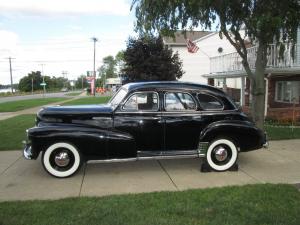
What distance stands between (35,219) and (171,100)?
356 cm

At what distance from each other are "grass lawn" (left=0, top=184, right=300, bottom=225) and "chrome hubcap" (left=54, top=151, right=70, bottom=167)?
1510 millimetres

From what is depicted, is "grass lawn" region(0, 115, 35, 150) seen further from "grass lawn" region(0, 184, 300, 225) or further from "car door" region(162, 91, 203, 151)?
"grass lawn" region(0, 184, 300, 225)

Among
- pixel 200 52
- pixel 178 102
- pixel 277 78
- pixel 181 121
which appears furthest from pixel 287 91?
pixel 200 52

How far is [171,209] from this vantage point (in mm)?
5324

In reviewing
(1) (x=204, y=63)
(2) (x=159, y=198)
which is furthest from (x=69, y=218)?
(1) (x=204, y=63)

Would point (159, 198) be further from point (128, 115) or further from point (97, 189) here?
point (128, 115)

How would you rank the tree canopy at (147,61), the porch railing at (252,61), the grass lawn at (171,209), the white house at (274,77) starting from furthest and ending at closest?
the tree canopy at (147,61) < the porch railing at (252,61) < the white house at (274,77) < the grass lawn at (171,209)

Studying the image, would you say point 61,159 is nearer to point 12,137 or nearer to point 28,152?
point 28,152

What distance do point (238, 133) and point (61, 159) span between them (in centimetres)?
335

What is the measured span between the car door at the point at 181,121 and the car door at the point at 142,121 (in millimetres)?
154

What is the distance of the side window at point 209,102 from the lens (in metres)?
7.71

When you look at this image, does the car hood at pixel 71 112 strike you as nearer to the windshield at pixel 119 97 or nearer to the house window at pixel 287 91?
the windshield at pixel 119 97

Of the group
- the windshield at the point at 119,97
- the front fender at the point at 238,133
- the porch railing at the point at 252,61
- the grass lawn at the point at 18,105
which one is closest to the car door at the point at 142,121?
the windshield at the point at 119,97

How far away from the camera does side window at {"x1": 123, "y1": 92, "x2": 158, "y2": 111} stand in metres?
7.48
